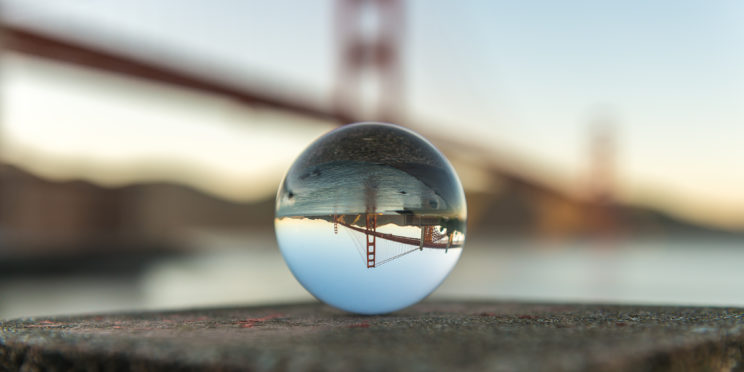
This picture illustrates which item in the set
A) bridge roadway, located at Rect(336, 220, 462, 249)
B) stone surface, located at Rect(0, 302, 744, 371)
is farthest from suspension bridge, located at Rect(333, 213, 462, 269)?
stone surface, located at Rect(0, 302, 744, 371)

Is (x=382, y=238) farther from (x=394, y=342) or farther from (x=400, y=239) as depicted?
(x=394, y=342)

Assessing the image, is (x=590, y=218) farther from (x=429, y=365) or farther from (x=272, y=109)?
(x=429, y=365)

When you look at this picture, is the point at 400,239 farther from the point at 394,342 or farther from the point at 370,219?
the point at 394,342

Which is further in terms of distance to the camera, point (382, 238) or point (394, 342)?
point (382, 238)

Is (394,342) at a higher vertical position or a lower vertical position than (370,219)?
lower

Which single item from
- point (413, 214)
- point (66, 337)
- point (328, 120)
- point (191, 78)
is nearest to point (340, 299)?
point (413, 214)

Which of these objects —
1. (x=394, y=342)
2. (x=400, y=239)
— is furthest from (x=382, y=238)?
(x=394, y=342)

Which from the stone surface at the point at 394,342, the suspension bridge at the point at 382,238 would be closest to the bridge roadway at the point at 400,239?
the suspension bridge at the point at 382,238

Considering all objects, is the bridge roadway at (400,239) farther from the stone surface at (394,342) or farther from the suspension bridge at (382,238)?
the stone surface at (394,342)
